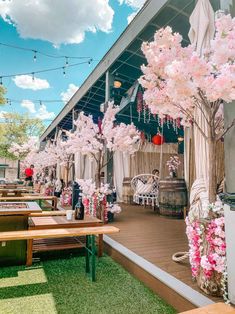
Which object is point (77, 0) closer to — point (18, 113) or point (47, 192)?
point (47, 192)

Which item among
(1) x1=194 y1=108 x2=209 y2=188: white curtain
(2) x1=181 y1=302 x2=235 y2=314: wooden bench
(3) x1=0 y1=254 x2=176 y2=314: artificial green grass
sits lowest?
(3) x1=0 y1=254 x2=176 y2=314: artificial green grass

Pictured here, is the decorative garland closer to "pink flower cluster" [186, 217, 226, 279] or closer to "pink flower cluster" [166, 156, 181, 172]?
"pink flower cluster" [186, 217, 226, 279]

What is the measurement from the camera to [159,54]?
217 centimetres

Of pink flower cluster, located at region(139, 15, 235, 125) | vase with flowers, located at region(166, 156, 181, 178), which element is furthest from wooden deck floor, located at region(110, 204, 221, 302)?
vase with flowers, located at region(166, 156, 181, 178)

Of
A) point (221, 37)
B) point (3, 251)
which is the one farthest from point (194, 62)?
point (3, 251)

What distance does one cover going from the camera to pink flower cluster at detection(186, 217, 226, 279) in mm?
1928

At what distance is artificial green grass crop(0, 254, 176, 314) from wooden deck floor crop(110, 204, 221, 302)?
329mm

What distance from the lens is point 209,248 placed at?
79.0 inches

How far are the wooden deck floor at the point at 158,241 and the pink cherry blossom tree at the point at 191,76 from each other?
95cm

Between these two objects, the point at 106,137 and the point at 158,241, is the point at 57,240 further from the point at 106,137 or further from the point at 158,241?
the point at 106,137

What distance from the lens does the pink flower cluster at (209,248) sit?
1928 mm

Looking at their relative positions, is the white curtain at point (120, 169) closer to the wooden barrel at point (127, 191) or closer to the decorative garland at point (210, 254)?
the wooden barrel at point (127, 191)

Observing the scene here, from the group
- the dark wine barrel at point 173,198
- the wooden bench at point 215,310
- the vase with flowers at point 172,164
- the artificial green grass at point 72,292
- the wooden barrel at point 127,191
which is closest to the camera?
the wooden bench at point 215,310

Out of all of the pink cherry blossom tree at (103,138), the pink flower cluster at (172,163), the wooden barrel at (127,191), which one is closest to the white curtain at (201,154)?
the pink cherry blossom tree at (103,138)
